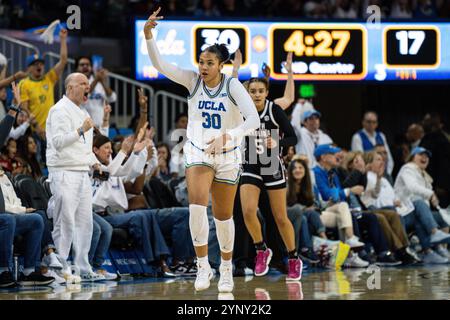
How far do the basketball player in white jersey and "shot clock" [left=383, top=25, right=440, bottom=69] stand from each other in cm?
674

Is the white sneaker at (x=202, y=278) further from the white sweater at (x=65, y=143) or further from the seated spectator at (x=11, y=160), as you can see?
the seated spectator at (x=11, y=160)

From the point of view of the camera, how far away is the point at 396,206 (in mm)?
13438

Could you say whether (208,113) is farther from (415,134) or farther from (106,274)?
(415,134)

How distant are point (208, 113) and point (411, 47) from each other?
7.16 metres

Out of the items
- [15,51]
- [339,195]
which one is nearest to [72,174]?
[339,195]

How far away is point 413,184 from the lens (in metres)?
13.6

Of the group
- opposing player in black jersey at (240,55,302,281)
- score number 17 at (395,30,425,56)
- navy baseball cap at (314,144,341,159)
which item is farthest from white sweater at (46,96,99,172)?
score number 17 at (395,30,425,56)

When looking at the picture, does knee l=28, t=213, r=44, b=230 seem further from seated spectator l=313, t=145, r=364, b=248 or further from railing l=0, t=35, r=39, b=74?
railing l=0, t=35, r=39, b=74

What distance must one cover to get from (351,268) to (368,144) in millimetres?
3635

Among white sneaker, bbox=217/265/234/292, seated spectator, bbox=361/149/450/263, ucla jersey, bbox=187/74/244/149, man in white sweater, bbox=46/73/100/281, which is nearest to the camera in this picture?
ucla jersey, bbox=187/74/244/149

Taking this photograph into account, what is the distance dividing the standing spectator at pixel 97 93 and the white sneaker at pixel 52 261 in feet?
11.8

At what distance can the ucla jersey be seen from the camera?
26.8 feet

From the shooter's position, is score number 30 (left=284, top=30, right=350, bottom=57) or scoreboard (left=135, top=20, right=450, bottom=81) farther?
score number 30 (left=284, top=30, right=350, bottom=57)

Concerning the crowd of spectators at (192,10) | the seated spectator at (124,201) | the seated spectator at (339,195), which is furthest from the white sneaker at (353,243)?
the crowd of spectators at (192,10)
